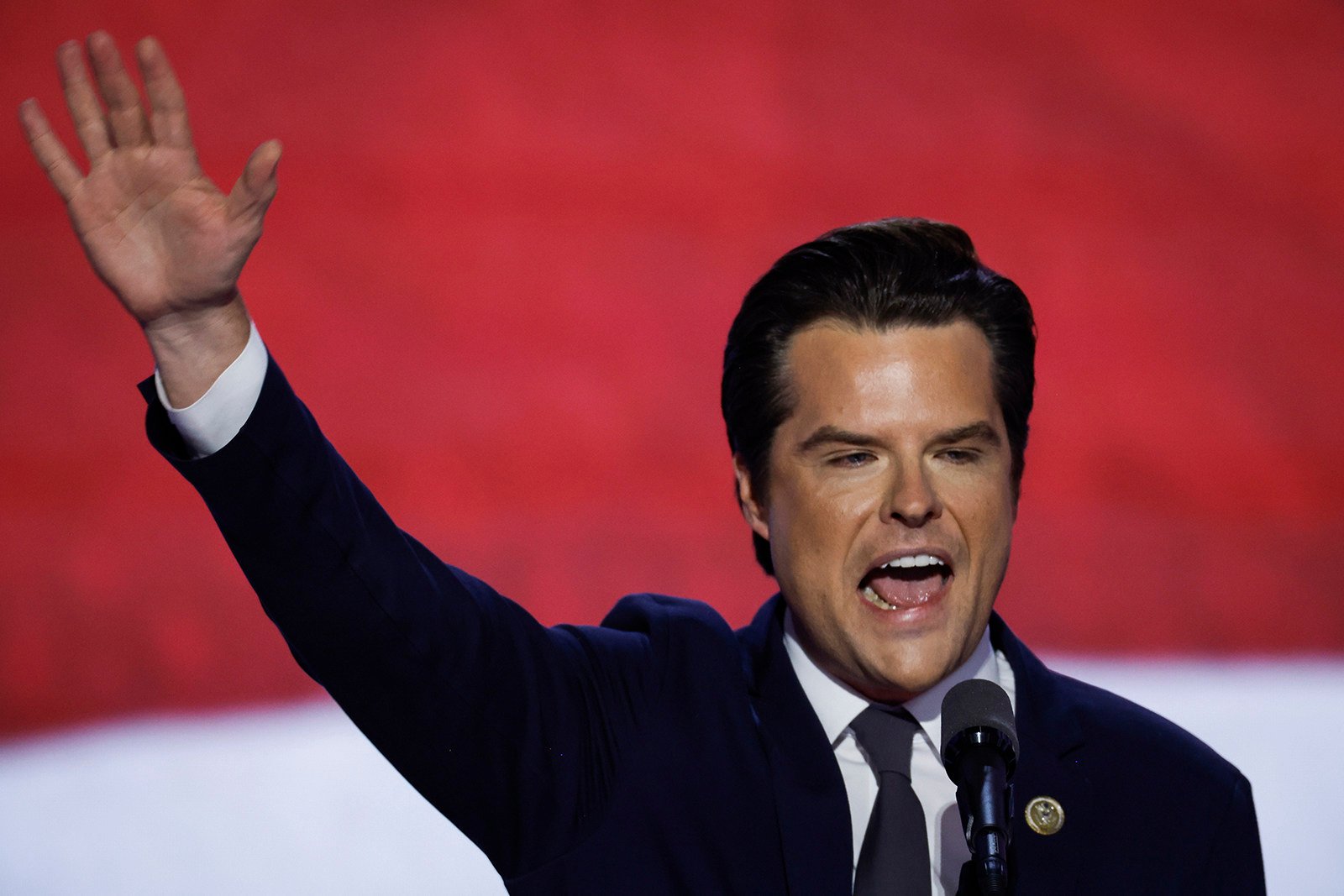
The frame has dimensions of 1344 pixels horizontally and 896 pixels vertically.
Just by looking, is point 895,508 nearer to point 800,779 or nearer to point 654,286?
point 800,779

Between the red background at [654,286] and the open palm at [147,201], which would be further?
the red background at [654,286]

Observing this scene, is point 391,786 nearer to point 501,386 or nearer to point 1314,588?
point 501,386

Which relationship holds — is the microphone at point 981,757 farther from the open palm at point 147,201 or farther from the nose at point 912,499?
the open palm at point 147,201

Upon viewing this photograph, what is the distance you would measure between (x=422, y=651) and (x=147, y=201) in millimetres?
463

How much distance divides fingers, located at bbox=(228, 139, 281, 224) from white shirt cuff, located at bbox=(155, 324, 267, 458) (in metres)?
0.10

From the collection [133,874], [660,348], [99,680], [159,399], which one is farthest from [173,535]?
[159,399]

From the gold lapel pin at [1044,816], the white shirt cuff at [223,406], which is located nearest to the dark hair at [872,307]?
the gold lapel pin at [1044,816]

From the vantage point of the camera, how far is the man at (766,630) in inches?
46.8

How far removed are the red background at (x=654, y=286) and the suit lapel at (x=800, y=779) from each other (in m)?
0.74

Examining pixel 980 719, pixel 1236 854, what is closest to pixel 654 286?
pixel 1236 854

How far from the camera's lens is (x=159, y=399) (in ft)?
3.93

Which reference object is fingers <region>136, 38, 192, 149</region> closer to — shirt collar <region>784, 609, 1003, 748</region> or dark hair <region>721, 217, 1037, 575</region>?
dark hair <region>721, 217, 1037, 575</region>

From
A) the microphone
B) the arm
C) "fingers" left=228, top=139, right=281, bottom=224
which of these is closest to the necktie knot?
the arm

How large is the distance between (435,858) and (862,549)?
0.97 metres
